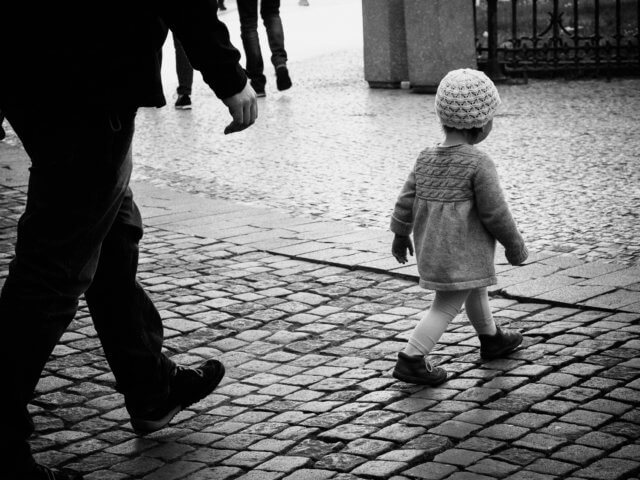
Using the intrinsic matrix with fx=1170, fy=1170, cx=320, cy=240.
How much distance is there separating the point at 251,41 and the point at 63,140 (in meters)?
9.30

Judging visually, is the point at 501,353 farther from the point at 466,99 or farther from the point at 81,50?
the point at 81,50

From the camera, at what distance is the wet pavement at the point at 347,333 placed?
10.5ft

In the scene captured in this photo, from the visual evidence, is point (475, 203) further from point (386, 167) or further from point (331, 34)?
point (331, 34)

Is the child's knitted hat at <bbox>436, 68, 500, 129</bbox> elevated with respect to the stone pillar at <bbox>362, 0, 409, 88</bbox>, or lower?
elevated

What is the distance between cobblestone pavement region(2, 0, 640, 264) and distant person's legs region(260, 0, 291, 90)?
19 centimetres

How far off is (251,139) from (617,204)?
3.82 meters

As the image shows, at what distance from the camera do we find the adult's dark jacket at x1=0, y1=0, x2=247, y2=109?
2908 mm

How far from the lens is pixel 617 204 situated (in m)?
6.39

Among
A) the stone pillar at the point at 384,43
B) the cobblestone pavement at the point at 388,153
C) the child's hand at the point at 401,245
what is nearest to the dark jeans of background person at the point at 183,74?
the cobblestone pavement at the point at 388,153

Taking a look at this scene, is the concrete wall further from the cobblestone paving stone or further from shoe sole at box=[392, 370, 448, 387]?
shoe sole at box=[392, 370, 448, 387]

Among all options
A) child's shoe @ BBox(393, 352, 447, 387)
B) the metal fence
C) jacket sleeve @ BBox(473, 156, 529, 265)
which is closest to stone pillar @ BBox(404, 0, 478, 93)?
the metal fence

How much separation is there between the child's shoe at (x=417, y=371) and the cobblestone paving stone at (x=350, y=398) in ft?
0.12

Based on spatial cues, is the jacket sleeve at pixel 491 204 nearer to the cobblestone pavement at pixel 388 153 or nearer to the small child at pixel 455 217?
the small child at pixel 455 217

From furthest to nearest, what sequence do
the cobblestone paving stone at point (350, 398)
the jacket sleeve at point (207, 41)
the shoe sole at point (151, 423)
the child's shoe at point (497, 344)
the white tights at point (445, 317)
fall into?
the child's shoe at point (497, 344), the white tights at point (445, 317), the shoe sole at point (151, 423), the cobblestone paving stone at point (350, 398), the jacket sleeve at point (207, 41)
